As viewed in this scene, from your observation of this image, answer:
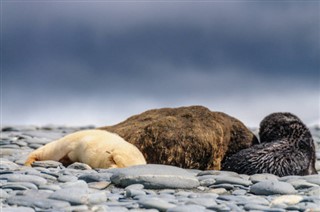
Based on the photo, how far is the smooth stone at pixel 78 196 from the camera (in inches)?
219

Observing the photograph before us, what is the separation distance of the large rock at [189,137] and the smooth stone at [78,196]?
314 cm

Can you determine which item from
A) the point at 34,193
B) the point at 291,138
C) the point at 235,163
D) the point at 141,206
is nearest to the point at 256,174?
the point at 235,163

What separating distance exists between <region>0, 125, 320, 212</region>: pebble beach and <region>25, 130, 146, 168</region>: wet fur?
24.2 inches

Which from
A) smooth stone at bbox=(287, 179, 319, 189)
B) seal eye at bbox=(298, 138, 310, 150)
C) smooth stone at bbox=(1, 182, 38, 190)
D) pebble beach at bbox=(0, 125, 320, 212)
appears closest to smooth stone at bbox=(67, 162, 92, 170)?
pebble beach at bbox=(0, 125, 320, 212)

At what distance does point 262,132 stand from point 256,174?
1.82 metres

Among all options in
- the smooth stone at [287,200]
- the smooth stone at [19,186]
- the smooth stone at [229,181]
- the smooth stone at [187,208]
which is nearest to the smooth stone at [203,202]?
the smooth stone at [187,208]

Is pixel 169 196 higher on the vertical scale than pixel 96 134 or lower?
lower

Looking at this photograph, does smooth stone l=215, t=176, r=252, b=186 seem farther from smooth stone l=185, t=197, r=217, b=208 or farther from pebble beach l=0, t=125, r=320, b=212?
smooth stone l=185, t=197, r=217, b=208

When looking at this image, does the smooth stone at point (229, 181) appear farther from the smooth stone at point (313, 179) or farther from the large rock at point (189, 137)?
the large rock at point (189, 137)

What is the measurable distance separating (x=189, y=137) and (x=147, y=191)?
281 cm

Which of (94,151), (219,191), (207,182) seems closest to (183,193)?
(219,191)

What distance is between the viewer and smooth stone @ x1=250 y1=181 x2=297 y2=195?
21.2 feet

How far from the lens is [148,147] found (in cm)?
897

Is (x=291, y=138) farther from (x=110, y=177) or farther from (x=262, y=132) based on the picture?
(x=110, y=177)
